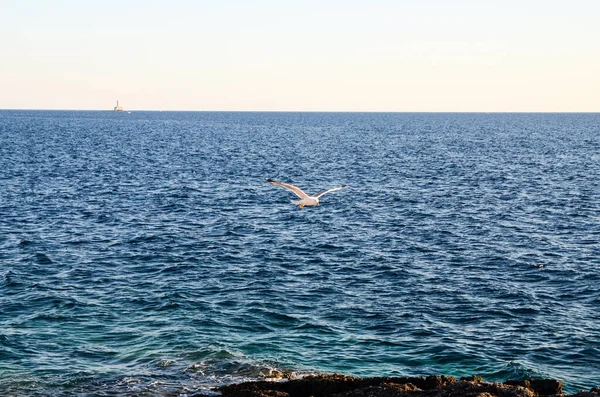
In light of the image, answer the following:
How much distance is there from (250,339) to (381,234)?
22.9 metres

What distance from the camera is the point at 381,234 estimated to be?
Answer: 164 ft

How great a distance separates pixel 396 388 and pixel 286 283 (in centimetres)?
1753

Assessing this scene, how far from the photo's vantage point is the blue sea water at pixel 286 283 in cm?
2627

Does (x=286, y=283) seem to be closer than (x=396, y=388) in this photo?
No

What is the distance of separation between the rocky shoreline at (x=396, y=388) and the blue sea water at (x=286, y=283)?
2976mm

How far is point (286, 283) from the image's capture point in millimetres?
37094

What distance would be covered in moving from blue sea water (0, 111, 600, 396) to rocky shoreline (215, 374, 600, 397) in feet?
9.76

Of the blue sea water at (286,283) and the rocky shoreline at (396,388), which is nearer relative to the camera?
the rocky shoreline at (396,388)

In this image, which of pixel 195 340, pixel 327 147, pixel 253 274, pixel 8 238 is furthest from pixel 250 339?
pixel 327 147

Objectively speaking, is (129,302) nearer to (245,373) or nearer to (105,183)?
(245,373)

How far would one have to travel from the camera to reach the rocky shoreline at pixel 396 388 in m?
19.1

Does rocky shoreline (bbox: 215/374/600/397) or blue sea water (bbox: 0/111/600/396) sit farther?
blue sea water (bbox: 0/111/600/396)

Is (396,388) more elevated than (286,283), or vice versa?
(396,388)

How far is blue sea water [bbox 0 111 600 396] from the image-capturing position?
26266 mm
